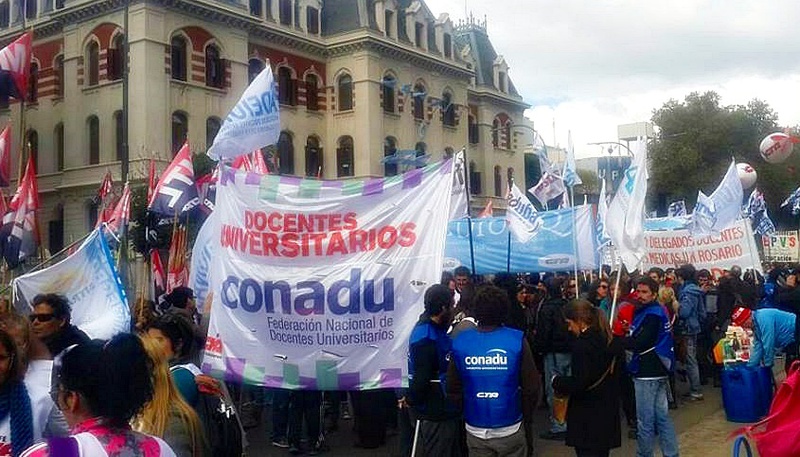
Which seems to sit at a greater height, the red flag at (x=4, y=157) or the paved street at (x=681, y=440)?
the red flag at (x=4, y=157)

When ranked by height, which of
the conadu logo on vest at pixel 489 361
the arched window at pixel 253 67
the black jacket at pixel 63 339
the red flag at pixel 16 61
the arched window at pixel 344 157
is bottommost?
the conadu logo on vest at pixel 489 361

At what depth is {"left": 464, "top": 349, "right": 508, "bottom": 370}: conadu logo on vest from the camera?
506 centimetres

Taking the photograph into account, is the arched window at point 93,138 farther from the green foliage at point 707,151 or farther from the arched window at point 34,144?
the green foliage at point 707,151

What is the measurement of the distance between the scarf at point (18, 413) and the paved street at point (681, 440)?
5654mm

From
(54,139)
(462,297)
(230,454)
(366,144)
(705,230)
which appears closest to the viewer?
(230,454)

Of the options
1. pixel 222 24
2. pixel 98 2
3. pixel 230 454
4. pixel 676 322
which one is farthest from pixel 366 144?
pixel 230 454

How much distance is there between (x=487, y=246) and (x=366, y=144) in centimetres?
2275

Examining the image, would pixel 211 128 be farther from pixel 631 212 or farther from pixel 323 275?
pixel 323 275

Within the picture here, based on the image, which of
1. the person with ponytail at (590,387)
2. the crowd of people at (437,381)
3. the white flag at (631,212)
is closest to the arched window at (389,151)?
the crowd of people at (437,381)

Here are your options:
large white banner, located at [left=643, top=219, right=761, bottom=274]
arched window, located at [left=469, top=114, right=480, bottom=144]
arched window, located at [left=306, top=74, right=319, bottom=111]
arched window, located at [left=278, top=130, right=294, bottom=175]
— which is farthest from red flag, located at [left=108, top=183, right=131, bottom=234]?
arched window, located at [left=469, top=114, right=480, bottom=144]

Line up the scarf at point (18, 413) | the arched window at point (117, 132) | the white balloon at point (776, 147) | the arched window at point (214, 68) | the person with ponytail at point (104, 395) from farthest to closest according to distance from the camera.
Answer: the arched window at point (214, 68), the arched window at point (117, 132), the white balloon at point (776, 147), the scarf at point (18, 413), the person with ponytail at point (104, 395)

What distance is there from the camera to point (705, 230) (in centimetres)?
1673

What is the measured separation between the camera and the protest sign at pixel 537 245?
48.4 ft

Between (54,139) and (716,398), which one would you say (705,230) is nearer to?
(716,398)
